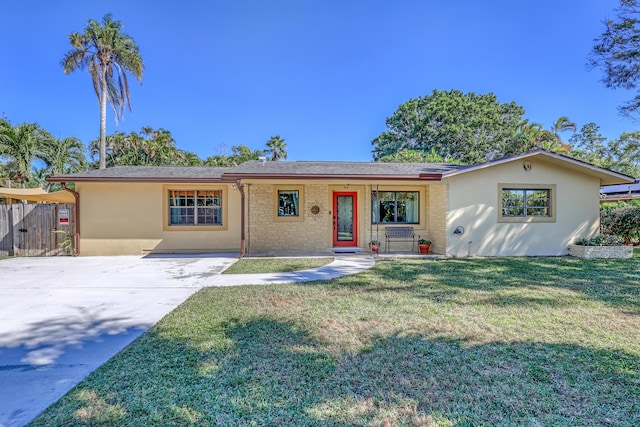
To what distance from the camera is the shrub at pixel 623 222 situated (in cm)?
1202

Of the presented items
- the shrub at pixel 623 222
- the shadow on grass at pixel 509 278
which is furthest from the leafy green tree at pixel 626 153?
the shadow on grass at pixel 509 278

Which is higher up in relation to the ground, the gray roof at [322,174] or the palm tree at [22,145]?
the palm tree at [22,145]

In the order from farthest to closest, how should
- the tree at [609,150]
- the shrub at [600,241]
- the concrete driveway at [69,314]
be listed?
the tree at [609,150] < the shrub at [600,241] < the concrete driveway at [69,314]

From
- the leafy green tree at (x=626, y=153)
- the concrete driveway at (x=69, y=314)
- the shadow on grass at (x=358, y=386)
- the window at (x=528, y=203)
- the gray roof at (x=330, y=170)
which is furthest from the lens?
the leafy green tree at (x=626, y=153)

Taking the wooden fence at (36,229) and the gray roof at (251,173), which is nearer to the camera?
the gray roof at (251,173)

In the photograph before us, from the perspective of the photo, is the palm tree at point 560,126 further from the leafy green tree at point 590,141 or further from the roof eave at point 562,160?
the leafy green tree at point 590,141

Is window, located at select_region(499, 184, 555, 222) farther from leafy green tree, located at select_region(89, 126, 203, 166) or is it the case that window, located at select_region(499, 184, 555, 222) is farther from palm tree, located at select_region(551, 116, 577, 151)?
leafy green tree, located at select_region(89, 126, 203, 166)

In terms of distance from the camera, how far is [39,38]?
13.7 metres

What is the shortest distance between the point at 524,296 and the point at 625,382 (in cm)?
292

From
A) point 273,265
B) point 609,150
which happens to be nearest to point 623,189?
point 273,265

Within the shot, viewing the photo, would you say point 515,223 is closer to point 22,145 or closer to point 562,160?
point 562,160

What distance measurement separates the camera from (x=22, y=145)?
1581 cm

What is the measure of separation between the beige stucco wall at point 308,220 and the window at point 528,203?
246 centimetres

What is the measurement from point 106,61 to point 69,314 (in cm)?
1823
